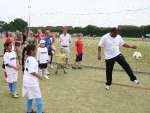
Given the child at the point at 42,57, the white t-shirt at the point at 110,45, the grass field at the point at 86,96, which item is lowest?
the grass field at the point at 86,96

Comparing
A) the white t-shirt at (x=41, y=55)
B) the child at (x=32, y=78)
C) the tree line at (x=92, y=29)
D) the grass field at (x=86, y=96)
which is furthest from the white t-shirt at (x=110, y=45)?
the tree line at (x=92, y=29)

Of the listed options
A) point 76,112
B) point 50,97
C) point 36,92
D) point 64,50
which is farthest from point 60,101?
point 64,50

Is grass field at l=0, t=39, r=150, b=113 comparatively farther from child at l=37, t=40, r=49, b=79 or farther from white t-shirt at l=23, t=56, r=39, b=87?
white t-shirt at l=23, t=56, r=39, b=87

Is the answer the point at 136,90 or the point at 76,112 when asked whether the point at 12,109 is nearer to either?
the point at 76,112

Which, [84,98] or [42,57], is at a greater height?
[42,57]

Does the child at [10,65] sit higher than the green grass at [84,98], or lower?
higher

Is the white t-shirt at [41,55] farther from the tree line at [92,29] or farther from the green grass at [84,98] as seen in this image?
the tree line at [92,29]

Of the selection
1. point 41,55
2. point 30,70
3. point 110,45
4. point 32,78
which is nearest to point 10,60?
point 32,78

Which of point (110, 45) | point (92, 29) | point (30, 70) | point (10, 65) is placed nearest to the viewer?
point (30, 70)

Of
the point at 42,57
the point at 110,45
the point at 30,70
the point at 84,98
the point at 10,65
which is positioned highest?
the point at 110,45

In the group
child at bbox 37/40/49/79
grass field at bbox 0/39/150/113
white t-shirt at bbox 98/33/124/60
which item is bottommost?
grass field at bbox 0/39/150/113

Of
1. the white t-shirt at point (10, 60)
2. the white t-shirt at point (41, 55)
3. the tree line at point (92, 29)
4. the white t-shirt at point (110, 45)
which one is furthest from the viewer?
the tree line at point (92, 29)

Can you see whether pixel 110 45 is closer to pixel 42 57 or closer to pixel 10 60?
pixel 10 60

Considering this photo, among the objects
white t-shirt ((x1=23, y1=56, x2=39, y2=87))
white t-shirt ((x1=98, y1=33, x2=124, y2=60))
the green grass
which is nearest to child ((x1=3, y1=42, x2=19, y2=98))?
the green grass
